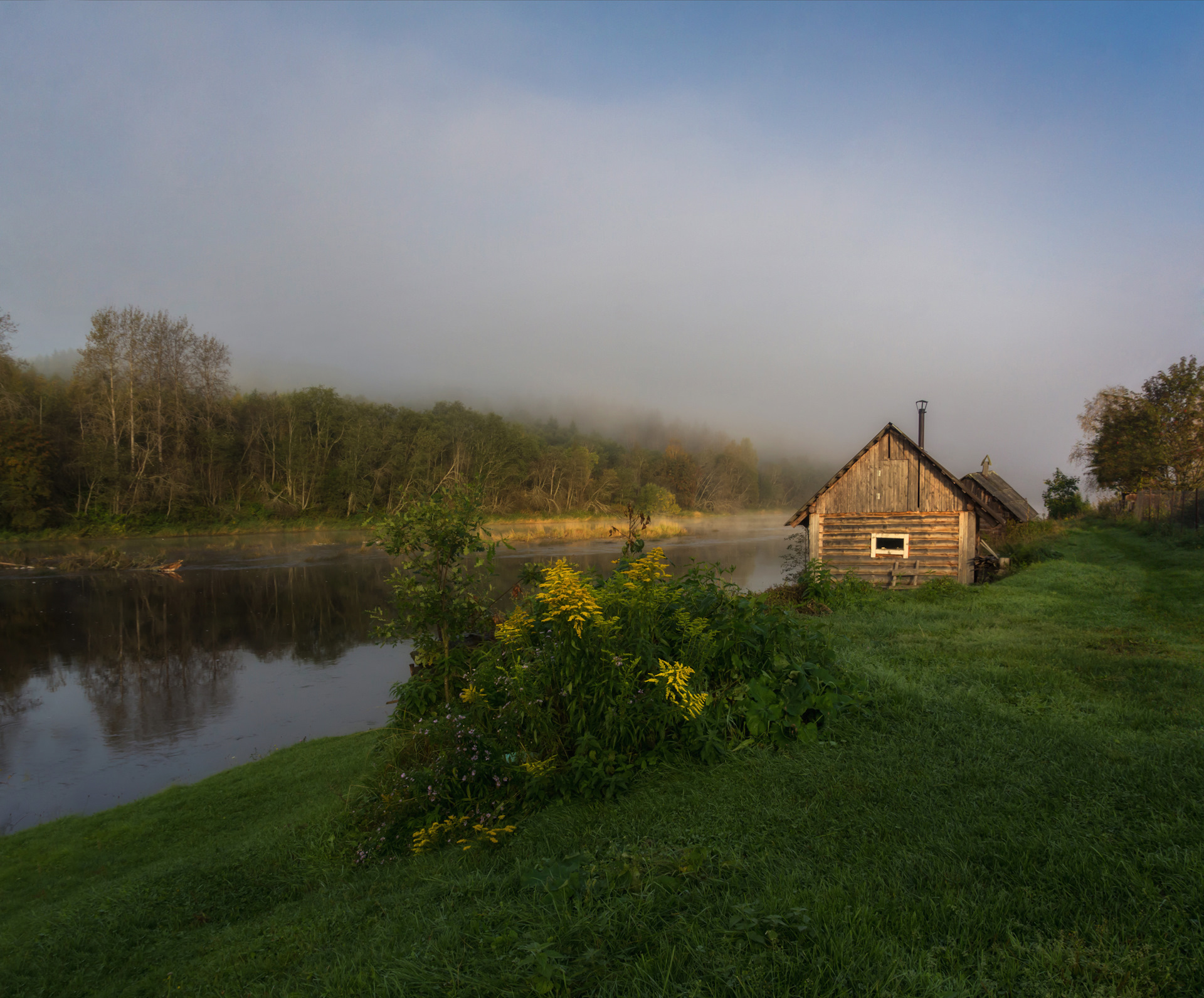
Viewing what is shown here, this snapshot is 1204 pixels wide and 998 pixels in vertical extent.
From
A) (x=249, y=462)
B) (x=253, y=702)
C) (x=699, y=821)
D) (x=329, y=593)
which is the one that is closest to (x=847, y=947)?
(x=699, y=821)

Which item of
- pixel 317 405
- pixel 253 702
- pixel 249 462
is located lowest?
pixel 253 702

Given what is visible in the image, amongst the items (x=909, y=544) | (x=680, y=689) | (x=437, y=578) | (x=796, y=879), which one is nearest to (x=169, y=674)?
(x=437, y=578)

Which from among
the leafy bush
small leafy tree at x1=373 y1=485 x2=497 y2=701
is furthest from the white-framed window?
small leafy tree at x1=373 y1=485 x2=497 y2=701

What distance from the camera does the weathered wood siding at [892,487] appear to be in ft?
61.7

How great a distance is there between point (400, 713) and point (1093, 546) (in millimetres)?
29517

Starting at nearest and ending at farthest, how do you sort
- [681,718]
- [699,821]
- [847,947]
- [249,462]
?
[847,947]
[699,821]
[681,718]
[249,462]

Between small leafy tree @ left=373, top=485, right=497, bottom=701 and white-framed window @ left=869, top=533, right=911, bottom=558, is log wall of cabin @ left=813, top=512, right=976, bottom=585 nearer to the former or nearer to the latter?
white-framed window @ left=869, top=533, right=911, bottom=558

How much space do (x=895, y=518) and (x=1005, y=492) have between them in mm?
27476

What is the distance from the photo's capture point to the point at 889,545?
19.6 metres

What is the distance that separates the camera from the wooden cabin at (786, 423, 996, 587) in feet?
61.6

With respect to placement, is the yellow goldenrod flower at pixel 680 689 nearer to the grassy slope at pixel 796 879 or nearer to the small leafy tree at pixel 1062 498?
the grassy slope at pixel 796 879

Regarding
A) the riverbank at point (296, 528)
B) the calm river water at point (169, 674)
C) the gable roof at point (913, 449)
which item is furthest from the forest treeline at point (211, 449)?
the gable roof at point (913, 449)

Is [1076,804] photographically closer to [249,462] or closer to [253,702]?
[253,702]

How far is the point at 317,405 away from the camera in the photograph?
64.6m
